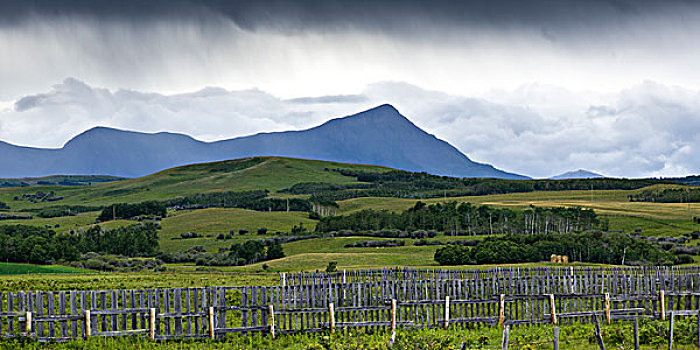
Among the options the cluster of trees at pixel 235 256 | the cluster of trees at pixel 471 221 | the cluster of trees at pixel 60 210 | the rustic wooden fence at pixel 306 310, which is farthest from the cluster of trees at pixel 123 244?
the rustic wooden fence at pixel 306 310

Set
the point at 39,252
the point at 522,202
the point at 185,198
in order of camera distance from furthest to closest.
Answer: the point at 185,198 < the point at 522,202 < the point at 39,252

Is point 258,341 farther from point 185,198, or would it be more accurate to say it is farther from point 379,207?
point 185,198

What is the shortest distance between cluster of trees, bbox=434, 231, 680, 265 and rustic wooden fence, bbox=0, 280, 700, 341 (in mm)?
43458

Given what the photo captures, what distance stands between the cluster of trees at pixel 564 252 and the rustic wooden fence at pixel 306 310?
143 feet

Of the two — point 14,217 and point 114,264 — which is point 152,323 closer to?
point 114,264

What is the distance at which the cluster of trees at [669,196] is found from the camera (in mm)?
144438

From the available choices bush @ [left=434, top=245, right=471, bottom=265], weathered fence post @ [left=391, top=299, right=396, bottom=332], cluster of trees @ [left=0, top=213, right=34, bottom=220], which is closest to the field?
bush @ [left=434, top=245, right=471, bottom=265]

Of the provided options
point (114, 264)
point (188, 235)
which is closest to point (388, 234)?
point (188, 235)

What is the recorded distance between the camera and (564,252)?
2906 inches

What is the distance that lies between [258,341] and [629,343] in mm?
10458

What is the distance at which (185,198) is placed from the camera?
196125 mm

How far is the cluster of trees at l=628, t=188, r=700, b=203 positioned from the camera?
14444 centimetres

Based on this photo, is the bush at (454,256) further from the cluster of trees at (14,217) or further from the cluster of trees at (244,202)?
the cluster of trees at (14,217)

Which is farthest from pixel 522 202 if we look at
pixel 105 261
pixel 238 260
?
pixel 105 261
